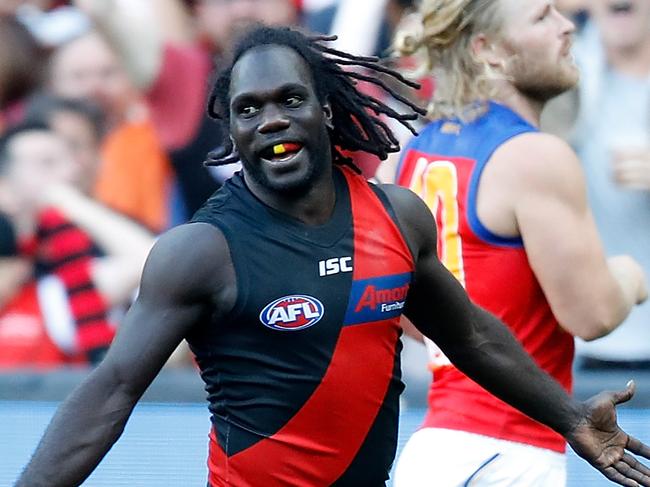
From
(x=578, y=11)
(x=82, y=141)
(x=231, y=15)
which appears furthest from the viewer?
(x=82, y=141)

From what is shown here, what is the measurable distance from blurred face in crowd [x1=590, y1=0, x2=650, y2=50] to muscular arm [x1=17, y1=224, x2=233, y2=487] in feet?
11.4

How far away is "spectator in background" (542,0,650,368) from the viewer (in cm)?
566

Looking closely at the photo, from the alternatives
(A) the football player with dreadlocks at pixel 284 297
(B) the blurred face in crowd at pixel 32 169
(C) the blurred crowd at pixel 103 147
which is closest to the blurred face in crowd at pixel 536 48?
(A) the football player with dreadlocks at pixel 284 297

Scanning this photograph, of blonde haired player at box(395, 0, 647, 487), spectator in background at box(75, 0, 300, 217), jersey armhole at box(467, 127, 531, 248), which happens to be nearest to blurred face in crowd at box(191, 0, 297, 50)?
spectator in background at box(75, 0, 300, 217)

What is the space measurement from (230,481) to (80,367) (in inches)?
133

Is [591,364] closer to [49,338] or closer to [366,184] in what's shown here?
[49,338]

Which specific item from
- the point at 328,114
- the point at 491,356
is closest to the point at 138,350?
the point at 328,114

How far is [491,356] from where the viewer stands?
9.96ft

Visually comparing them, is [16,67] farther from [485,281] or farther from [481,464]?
[481,464]

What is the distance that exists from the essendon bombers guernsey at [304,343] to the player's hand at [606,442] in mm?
479

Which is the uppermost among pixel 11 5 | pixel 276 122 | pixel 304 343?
pixel 11 5

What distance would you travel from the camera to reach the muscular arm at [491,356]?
2.98 m

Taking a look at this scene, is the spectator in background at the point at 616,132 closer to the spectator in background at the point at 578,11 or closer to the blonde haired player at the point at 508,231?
the spectator in background at the point at 578,11

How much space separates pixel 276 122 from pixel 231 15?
3506 millimetres
